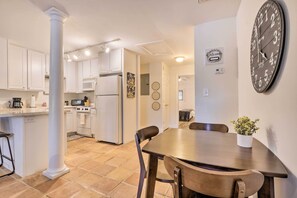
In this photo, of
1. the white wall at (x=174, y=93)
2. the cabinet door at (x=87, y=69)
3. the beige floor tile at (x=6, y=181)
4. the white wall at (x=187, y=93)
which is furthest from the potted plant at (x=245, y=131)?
the white wall at (x=187, y=93)

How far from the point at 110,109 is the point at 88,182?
1.89m

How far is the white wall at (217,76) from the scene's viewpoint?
7.59 feet

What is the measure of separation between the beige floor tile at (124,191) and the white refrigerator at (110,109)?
1.75 m

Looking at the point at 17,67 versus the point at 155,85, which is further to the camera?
the point at 155,85

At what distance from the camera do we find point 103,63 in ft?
13.2

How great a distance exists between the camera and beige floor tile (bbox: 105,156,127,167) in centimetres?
261

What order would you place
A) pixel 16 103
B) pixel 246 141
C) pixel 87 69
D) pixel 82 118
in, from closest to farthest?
pixel 246 141
pixel 16 103
pixel 82 118
pixel 87 69

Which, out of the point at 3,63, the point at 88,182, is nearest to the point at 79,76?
the point at 3,63

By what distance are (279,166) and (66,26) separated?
10.5ft

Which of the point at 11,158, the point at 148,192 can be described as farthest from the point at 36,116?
the point at 148,192

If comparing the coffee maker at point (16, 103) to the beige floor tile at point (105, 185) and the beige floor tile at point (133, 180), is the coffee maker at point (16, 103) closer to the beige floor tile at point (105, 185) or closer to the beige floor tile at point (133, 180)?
the beige floor tile at point (105, 185)

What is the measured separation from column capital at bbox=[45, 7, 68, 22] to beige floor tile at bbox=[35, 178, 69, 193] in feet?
7.41

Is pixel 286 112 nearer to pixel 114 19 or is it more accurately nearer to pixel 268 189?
pixel 268 189

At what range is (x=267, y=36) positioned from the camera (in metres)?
1.07
